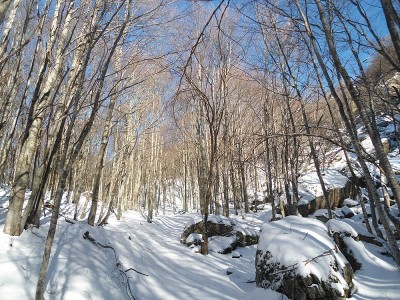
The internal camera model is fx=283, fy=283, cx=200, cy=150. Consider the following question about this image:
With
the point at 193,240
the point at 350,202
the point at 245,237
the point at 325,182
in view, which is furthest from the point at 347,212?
the point at 193,240

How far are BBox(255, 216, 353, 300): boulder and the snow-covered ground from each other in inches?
7.2

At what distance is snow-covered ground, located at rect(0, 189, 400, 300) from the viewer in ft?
11.6

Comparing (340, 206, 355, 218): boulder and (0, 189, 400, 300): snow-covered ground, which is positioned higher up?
(340, 206, 355, 218): boulder

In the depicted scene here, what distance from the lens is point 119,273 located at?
465cm

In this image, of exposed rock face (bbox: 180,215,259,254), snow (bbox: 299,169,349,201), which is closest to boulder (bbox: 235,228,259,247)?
exposed rock face (bbox: 180,215,259,254)

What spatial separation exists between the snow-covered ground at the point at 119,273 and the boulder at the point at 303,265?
183mm

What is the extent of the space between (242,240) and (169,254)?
2790 mm

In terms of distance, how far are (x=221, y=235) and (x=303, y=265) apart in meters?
5.12

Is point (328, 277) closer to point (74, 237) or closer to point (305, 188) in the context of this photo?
→ point (74, 237)

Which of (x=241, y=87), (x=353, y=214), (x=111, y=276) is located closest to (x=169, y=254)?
(x=111, y=276)

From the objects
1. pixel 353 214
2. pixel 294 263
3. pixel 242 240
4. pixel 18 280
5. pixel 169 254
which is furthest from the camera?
pixel 353 214

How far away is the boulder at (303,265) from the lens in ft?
13.3

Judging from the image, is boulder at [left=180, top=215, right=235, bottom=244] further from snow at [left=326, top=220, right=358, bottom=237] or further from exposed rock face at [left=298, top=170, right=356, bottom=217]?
exposed rock face at [left=298, top=170, right=356, bottom=217]

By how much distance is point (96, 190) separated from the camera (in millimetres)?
7918
